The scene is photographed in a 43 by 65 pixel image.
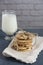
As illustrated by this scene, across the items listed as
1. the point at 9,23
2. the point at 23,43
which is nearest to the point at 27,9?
the point at 9,23

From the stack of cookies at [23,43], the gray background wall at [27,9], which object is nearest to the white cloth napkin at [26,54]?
the stack of cookies at [23,43]

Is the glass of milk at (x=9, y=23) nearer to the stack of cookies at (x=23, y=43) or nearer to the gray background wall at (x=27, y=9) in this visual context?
the stack of cookies at (x=23, y=43)

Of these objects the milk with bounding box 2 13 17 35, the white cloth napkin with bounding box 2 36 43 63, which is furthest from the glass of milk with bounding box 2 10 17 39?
the white cloth napkin with bounding box 2 36 43 63

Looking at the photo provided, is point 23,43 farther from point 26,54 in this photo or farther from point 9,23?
point 9,23

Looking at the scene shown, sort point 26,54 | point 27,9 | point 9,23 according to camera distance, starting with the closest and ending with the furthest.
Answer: point 26,54 → point 9,23 → point 27,9

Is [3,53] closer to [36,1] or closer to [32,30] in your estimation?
[32,30]
